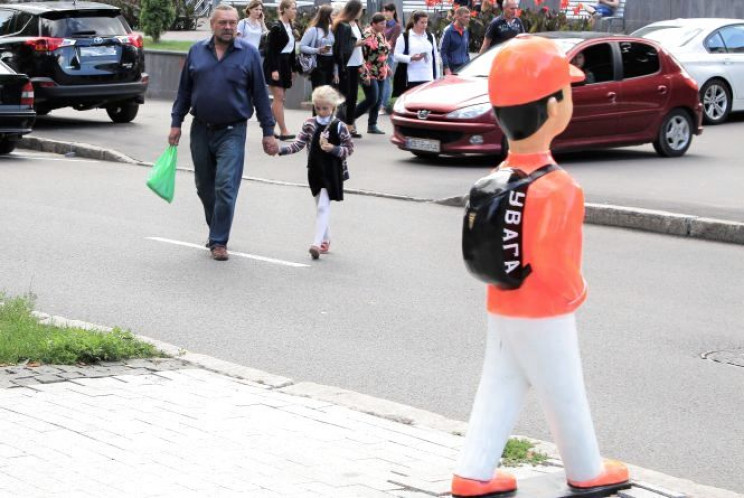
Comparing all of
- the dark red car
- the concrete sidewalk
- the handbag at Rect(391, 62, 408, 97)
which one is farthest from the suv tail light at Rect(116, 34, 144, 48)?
the concrete sidewalk

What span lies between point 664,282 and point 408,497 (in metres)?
5.84

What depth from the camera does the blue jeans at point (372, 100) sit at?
67.3ft

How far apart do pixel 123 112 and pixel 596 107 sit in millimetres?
8858

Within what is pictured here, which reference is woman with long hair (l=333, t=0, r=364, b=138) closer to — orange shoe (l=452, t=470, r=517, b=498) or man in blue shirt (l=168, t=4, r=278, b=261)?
man in blue shirt (l=168, t=4, r=278, b=261)

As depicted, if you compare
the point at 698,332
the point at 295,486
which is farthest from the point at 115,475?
the point at 698,332

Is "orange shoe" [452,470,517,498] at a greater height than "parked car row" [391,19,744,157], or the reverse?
"orange shoe" [452,470,517,498]

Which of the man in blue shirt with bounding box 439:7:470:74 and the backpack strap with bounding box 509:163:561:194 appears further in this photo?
the man in blue shirt with bounding box 439:7:470:74

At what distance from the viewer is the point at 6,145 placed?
1894cm

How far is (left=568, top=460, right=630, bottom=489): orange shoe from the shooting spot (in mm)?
4762

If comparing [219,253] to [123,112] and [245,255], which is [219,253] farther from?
[123,112]

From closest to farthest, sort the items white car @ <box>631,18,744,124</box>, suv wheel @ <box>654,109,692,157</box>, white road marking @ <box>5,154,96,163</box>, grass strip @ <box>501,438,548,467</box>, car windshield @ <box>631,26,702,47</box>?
1. grass strip @ <box>501,438,548,467</box>
2. suv wheel @ <box>654,109,692,157</box>
3. white road marking @ <box>5,154,96,163</box>
4. white car @ <box>631,18,744,124</box>
5. car windshield @ <box>631,26,702,47</box>

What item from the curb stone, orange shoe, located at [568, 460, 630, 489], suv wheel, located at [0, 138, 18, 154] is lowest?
suv wheel, located at [0, 138, 18, 154]

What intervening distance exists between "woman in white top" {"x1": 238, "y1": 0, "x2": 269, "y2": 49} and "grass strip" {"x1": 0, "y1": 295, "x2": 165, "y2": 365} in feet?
44.7

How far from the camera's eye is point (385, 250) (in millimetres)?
11703
